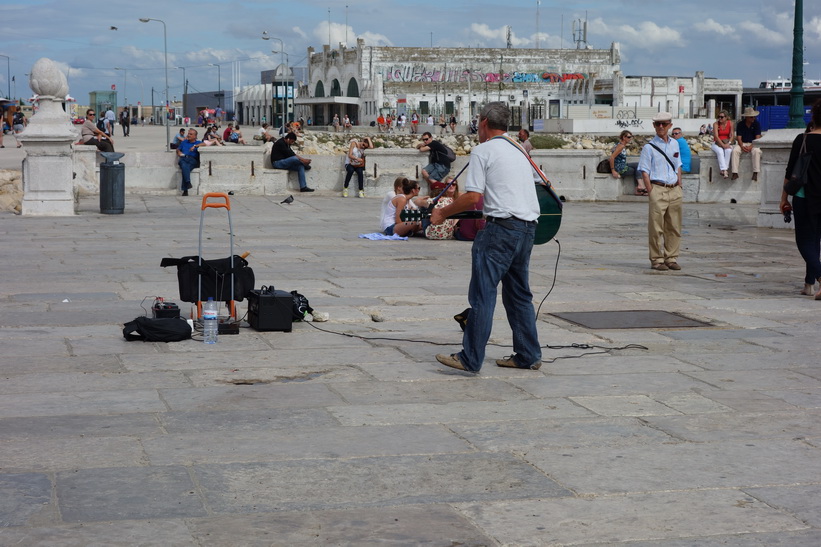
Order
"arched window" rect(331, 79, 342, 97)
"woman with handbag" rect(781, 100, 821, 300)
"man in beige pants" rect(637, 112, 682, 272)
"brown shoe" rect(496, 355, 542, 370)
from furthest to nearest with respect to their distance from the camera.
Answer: "arched window" rect(331, 79, 342, 97), "man in beige pants" rect(637, 112, 682, 272), "woman with handbag" rect(781, 100, 821, 300), "brown shoe" rect(496, 355, 542, 370)

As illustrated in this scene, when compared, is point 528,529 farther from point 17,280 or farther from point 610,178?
point 610,178

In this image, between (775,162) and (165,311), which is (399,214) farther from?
(165,311)

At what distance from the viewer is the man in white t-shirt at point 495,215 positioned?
7.13 m

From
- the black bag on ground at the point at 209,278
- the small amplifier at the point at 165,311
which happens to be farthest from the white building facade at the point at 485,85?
the small amplifier at the point at 165,311

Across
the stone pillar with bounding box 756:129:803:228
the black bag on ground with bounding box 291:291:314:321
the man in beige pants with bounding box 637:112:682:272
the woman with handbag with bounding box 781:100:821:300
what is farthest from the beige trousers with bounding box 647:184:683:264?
the stone pillar with bounding box 756:129:803:228

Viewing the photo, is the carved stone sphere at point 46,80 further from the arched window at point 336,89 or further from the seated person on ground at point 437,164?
the arched window at point 336,89

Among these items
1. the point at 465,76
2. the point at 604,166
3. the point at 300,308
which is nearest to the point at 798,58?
the point at 604,166

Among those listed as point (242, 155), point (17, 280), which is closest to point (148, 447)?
point (17, 280)

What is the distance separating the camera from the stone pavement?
4.50 m

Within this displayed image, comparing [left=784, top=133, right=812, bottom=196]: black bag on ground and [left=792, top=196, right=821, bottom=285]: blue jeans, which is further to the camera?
[left=792, top=196, right=821, bottom=285]: blue jeans

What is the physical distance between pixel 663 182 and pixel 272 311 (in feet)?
19.0

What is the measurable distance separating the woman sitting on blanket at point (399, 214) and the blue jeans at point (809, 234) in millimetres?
6542

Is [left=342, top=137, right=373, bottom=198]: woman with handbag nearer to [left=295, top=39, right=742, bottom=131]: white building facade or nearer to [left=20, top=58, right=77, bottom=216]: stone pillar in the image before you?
[left=20, top=58, right=77, bottom=216]: stone pillar

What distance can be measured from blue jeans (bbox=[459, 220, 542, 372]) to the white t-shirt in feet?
0.30
